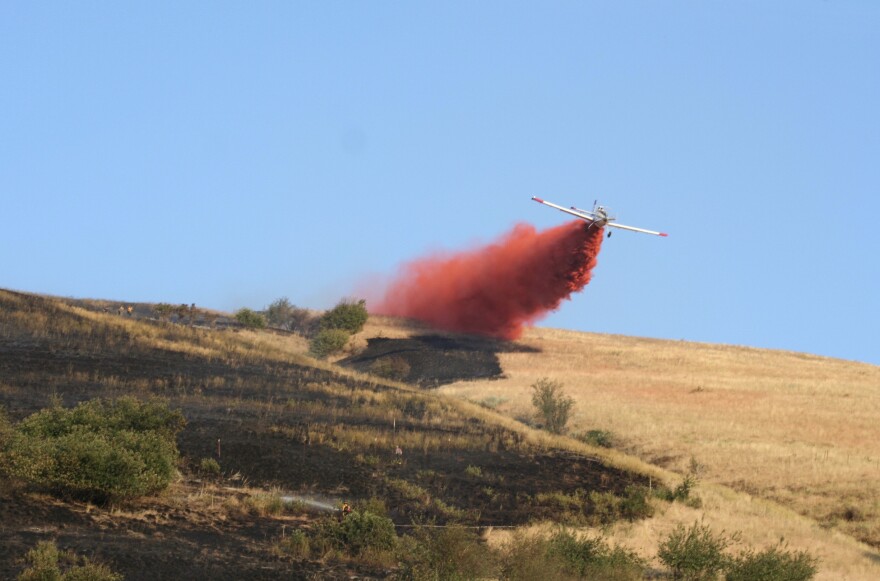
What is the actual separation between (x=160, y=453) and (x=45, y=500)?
3.48 m

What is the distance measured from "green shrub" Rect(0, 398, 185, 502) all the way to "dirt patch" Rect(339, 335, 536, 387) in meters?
49.2

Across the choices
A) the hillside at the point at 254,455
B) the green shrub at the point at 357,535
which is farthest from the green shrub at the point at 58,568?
the green shrub at the point at 357,535

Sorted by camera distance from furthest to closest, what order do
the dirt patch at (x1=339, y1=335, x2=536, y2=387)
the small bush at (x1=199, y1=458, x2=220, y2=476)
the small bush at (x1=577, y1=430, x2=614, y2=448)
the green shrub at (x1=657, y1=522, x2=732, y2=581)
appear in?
1. the dirt patch at (x1=339, y1=335, x2=536, y2=387)
2. the small bush at (x1=577, y1=430, x2=614, y2=448)
3. the small bush at (x1=199, y1=458, x2=220, y2=476)
4. the green shrub at (x1=657, y1=522, x2=732, y2=581)

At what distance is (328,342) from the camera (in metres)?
92.0

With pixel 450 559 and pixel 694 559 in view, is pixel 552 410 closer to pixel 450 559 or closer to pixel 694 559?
pixel 694 559

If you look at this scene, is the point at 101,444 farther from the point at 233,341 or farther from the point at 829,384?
the point at 829,384

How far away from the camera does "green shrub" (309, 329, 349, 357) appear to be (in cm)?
9075

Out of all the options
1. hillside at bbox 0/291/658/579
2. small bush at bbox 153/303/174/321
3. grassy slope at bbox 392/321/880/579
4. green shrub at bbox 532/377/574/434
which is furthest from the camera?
small bush at bbox 153/303/174/321

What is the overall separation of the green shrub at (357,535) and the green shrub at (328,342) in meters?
64.7

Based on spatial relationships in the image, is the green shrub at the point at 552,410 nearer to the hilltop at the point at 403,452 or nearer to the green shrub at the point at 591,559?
the hilltop at the point at 403,452

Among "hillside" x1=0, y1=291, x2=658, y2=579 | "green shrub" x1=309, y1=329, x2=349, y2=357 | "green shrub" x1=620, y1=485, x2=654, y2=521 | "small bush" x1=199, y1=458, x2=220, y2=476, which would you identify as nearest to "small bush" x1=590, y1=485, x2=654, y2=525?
"green shrub" x1=620, y1=485, x2=654, y2=521

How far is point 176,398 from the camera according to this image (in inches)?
1762

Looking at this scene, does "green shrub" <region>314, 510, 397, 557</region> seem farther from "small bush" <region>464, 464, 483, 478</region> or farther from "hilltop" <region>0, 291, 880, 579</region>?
"small bush" <region>464, 464, 483, 478</region>

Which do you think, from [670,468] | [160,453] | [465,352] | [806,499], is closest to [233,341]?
[465,352]
